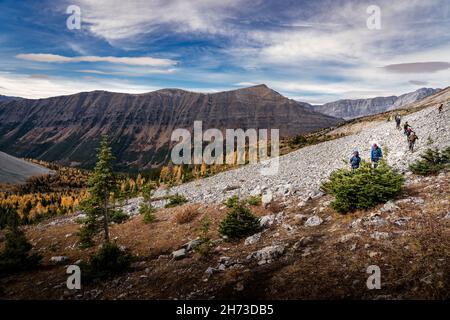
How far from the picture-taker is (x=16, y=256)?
2214 cm

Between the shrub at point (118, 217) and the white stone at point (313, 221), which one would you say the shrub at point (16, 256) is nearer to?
the shrub at point (118, 217)

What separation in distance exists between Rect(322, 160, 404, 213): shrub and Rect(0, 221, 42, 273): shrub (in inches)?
902

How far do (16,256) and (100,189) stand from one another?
7.81m

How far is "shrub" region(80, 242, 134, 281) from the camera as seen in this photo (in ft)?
50.2

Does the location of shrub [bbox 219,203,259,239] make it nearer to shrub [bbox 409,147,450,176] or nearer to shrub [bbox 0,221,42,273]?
shrub [bbox 409,147,450,176]

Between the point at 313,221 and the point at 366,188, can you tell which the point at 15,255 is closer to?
the point at 313,221

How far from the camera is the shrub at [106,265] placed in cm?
1530

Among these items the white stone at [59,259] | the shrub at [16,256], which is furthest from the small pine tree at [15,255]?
the white stone at [59,259]

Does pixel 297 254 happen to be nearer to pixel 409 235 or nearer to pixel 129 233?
pixel 409 235

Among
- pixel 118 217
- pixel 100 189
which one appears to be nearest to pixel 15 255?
pixel 100 189

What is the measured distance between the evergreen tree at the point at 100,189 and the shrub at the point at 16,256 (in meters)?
4.25

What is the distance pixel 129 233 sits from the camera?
27.8 metres
